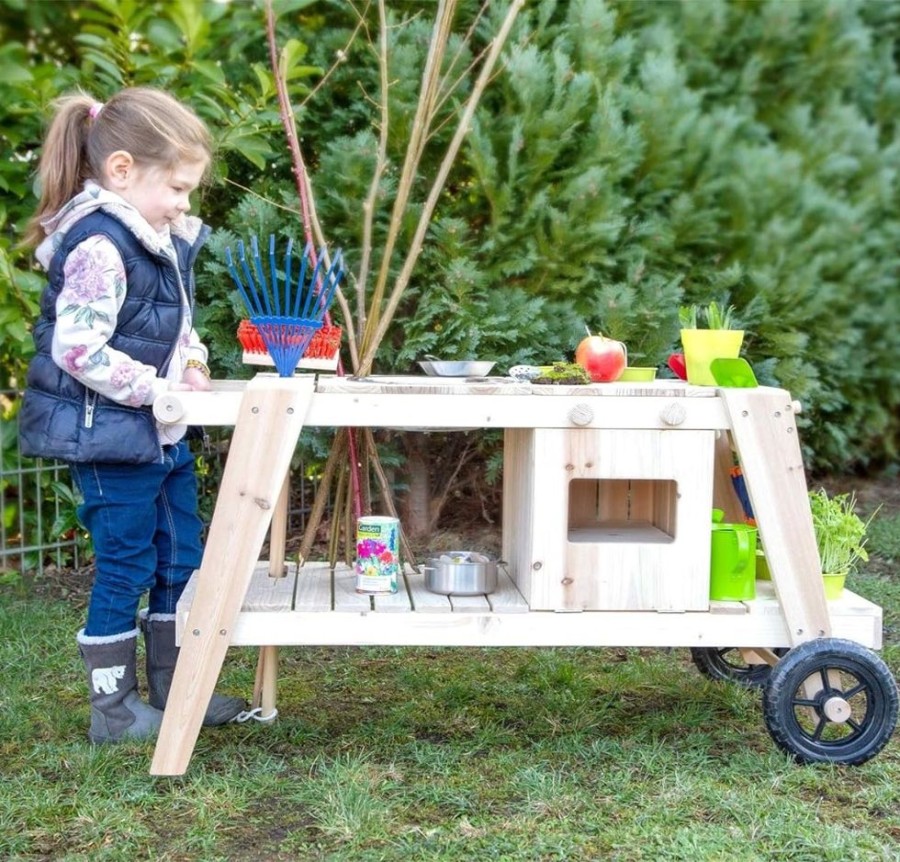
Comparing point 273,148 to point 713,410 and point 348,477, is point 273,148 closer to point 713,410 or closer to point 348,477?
point 348,477

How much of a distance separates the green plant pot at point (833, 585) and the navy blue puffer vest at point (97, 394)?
4.50ft

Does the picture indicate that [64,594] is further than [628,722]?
Yes

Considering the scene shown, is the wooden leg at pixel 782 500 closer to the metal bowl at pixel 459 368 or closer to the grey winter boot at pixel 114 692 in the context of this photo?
the metal bowl at pixel 459 368

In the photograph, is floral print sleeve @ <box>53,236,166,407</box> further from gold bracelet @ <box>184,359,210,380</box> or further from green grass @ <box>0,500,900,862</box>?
green grass @ <box>0,500,900,862</box>

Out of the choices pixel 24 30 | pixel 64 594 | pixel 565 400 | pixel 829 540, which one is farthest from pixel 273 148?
pixel 829 540

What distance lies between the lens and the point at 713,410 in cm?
215

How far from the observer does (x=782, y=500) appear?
2.15 meters

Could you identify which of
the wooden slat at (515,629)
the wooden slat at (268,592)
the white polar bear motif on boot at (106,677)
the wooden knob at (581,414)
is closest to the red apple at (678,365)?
the wooden knob at (581,414)

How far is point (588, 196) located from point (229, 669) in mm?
1877

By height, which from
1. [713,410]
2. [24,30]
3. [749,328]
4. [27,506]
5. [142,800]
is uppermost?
[24,30]

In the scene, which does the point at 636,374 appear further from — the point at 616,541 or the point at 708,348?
the point at 616,541

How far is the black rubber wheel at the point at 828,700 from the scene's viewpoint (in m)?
2.15

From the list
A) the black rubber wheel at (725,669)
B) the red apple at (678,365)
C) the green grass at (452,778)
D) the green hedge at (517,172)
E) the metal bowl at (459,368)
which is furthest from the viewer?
the green hedge at (517,172)

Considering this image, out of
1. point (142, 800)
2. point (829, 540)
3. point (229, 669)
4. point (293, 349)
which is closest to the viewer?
point (142, 800)
